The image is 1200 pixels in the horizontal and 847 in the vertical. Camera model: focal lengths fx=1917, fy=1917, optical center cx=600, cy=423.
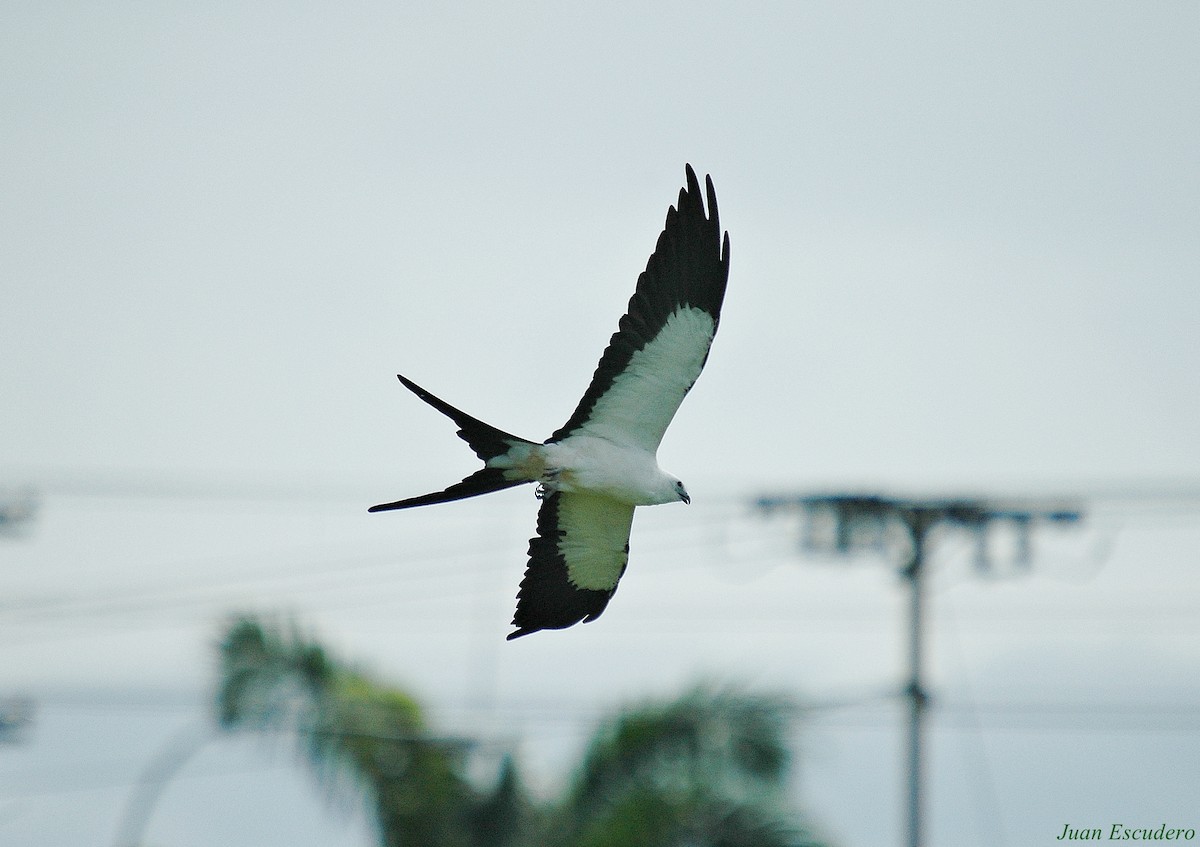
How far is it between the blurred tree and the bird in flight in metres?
5.36

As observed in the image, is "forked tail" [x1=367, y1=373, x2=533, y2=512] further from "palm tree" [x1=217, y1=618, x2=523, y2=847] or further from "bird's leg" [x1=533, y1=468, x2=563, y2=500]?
"palm tree" [x1=217, y1=618, x2=523, y2=847]

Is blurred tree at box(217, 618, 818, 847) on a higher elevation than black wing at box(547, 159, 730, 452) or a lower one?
lower

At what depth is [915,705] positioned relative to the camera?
13.9 meters

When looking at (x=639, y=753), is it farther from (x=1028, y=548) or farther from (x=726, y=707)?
(x=1028, y=548)

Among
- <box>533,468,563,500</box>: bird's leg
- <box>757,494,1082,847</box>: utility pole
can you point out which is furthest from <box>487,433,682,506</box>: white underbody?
<box>757,494,1082,847</box>: utility pole

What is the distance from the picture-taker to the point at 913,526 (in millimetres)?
14422

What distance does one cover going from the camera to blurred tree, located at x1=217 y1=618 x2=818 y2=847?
1489cm

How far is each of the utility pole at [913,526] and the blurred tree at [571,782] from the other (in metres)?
1.13

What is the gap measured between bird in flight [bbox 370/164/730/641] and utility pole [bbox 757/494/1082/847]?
15.3ft

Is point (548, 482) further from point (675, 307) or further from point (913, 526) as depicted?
point (913, 526)

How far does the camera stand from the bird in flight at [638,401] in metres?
9.52

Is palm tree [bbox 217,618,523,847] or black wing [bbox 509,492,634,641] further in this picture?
palm tree [bbox 217,618,523,847]

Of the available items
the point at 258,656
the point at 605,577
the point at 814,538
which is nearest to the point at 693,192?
the point at 605,577

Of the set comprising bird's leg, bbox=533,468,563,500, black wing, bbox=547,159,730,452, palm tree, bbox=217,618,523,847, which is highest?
black wing, bbox=547,159,730,452
